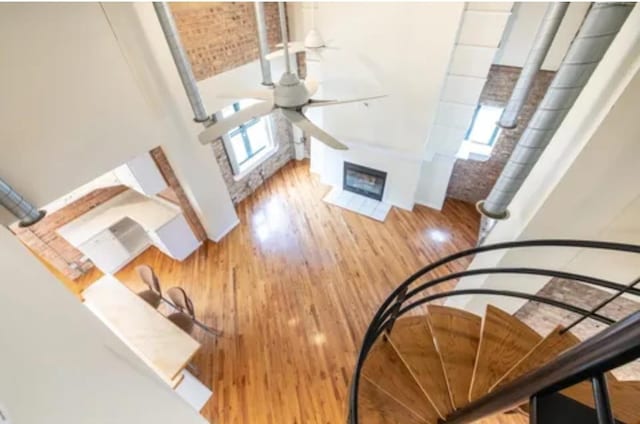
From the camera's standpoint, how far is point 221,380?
11.4 feet

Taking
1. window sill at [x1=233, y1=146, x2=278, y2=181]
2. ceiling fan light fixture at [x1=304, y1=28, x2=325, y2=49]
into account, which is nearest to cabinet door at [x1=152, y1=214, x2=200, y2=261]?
window sill at [x1=233, y1=146, x2=278, y2=181]

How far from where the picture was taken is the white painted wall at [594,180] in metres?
1.68

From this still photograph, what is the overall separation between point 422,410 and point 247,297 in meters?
3.06

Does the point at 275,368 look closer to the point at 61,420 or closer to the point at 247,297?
the point at 247,297

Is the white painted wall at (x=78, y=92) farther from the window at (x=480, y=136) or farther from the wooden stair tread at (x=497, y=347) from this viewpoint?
the window at (x=480, y=136)

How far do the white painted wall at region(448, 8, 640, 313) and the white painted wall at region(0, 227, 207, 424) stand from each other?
9.59ft

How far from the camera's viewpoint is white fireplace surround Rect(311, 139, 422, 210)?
507 cm

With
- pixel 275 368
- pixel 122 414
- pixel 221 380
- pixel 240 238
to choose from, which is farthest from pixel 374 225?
pixel 122 414

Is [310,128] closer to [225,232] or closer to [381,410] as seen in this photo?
[381,410]

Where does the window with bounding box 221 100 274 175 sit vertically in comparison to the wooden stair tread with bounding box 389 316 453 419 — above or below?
below

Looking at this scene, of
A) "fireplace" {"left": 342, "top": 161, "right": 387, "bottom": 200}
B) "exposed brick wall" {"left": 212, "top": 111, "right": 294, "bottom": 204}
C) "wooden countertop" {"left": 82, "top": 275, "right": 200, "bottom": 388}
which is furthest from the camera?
"fireplace" {"left": 342, "top": 161, "right": 387, "bottom": 200}

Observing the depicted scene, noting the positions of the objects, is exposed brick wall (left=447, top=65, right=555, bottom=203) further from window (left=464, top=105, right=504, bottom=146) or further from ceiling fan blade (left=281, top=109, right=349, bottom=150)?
ceiling fan blade (left=281, top=109, right=349, bottom=150)

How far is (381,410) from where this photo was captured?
1.83 m

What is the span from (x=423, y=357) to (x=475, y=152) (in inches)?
162
